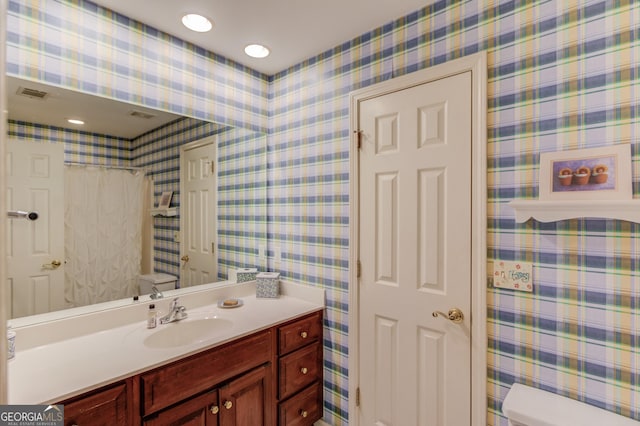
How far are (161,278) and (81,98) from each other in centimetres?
104

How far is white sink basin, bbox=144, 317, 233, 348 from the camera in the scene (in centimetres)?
162

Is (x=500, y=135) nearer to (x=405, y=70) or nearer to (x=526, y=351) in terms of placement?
(x=405, y=70)

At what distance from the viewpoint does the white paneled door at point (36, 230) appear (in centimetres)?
140

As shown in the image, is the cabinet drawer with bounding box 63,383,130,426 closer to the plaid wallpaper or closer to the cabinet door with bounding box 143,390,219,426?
the cabinet door with bounding box 143,390,219,426

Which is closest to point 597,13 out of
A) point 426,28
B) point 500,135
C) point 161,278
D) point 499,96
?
point 499,96

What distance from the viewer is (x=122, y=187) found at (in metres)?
1.76

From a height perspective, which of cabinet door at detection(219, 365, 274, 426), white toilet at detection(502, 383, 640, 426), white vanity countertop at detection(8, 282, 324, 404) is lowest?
cabinet door at detection(219, 365, 274, 426)

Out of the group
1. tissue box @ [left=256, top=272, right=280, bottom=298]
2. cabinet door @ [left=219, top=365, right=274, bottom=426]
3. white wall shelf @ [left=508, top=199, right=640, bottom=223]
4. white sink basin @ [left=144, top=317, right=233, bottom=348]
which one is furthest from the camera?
tissue box @ [left=256, top=272, right=280, bottom=298]

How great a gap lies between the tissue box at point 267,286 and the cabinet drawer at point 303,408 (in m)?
0.63

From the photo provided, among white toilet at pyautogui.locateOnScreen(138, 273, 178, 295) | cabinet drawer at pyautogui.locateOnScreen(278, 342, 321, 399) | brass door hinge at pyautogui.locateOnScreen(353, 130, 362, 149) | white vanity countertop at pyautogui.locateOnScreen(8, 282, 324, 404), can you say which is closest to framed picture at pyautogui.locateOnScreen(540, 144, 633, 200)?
brass door hinge at pyautogui.locateOnScreen(353, 130, 362, 149)

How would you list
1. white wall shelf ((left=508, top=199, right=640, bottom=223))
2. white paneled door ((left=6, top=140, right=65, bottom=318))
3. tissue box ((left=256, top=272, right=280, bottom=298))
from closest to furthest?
white wall shelf ((left=508, top=199, right=640, bottom=223)) → white paneled door ((left=6, top=140, right=65, bottom=318)) → tissue box ((left=256, top=272, right=280, bottom=298))

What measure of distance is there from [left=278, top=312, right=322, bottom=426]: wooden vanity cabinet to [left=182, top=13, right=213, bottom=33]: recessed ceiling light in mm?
1709

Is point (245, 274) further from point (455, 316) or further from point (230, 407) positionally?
point (455, 316)

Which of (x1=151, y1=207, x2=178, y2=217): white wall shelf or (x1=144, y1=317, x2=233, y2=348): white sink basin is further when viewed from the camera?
(x1=151, y1=207, x2=178, y2=217): white wall shelf
